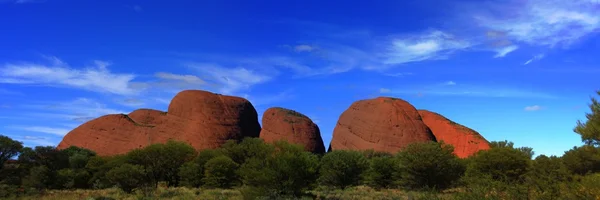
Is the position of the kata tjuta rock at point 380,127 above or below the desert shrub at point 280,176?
above

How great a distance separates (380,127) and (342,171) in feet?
100

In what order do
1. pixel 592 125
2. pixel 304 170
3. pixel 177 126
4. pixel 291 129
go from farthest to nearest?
pixel 291 129, pixel 177 126, pixel 304 170, pixel 592 125

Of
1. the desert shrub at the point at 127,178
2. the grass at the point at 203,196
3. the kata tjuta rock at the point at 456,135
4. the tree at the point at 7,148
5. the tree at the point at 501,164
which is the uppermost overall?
the kata tjuta rock at the point at 456,135

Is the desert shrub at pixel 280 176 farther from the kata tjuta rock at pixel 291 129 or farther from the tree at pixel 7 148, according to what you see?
the kata tjuta rock at pixel 291 129

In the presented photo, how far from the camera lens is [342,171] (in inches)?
1437

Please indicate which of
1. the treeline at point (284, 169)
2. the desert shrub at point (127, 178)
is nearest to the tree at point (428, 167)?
the treeline at point (284, 169)

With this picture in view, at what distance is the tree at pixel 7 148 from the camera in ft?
137

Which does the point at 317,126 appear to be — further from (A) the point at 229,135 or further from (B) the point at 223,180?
(B) the point at 223,180

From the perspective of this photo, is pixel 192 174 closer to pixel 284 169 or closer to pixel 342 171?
pixel 342 171

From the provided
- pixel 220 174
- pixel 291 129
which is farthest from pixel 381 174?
pixel 291 129

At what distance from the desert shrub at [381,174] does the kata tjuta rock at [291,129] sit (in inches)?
1235

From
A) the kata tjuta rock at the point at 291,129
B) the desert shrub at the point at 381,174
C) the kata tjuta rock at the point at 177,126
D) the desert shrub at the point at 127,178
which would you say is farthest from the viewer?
the kata tjuta rock at the point at 291,129

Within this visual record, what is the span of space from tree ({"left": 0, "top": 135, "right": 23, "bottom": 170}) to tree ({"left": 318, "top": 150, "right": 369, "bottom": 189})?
112 feet

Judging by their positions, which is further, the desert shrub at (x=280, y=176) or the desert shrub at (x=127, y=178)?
the desert shrub at (x=127, y=178)
